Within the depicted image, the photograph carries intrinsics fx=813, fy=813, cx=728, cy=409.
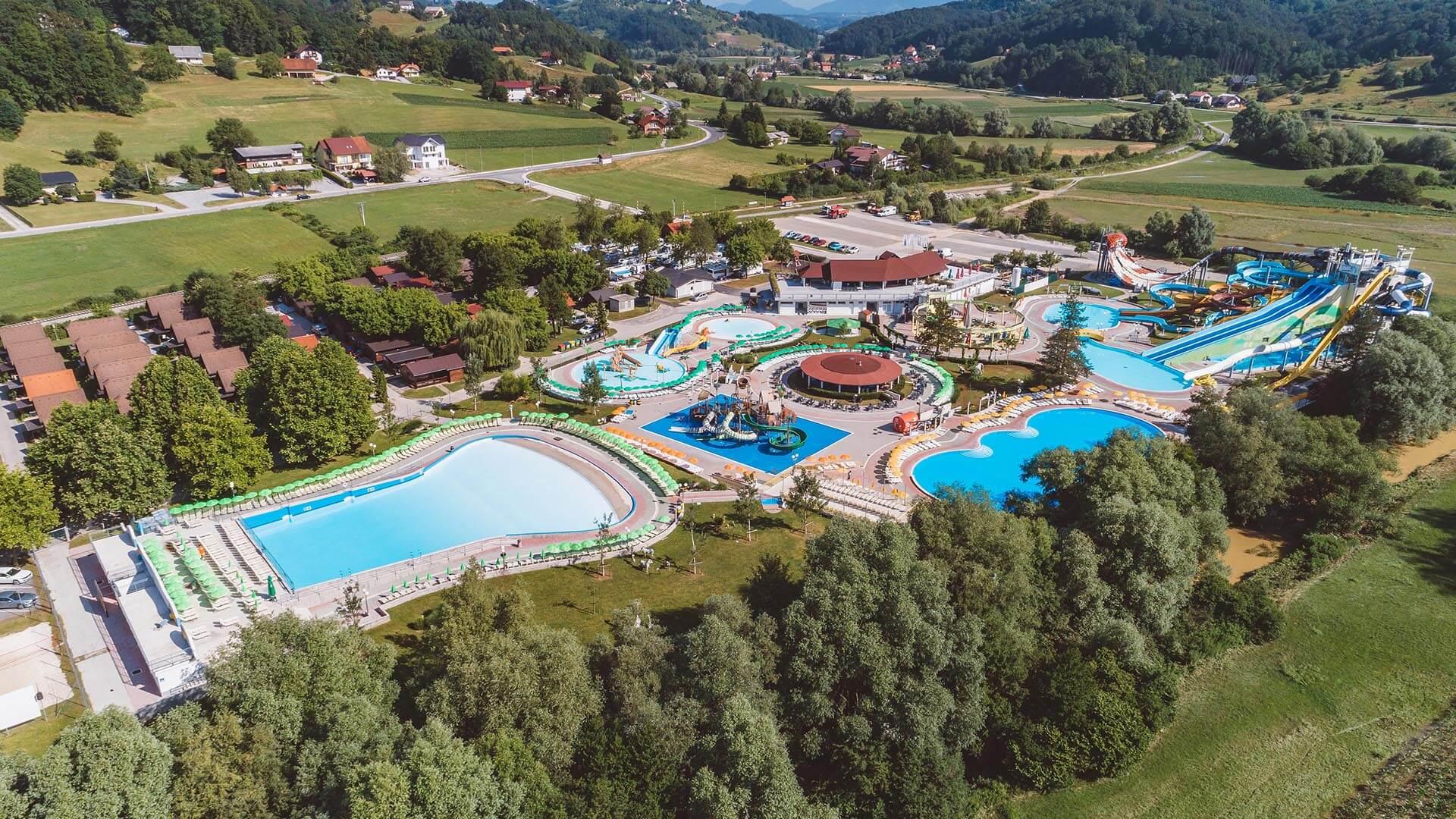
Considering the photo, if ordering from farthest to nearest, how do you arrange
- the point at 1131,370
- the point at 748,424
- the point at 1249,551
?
the point at 1131,370, the point at 748,424, the point at 1249,551

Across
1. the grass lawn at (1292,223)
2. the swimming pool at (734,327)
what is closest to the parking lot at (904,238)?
the grass lawn at (1292,223)

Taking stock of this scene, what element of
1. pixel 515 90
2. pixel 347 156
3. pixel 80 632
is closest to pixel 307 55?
pixel 515 90

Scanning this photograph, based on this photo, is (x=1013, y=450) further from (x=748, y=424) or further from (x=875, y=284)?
(x=875, y=284)

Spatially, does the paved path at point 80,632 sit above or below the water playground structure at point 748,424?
below

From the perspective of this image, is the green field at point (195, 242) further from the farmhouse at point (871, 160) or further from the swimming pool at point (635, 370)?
the farmhouse at point (871, 160)

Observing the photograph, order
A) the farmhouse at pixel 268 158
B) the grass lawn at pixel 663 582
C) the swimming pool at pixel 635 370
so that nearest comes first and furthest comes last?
1. the grass lawn at pixel 663 582
2. the swimming pool at pixel 635 370
3. the farmhouse at pixel 268 158

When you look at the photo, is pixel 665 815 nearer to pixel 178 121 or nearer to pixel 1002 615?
pixel 1002 615

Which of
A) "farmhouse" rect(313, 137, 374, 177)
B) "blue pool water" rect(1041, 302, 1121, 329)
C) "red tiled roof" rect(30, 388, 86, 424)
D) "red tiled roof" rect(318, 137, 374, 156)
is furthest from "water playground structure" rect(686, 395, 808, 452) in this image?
"red tiled roof" rect(318, 137, 374, 156)
